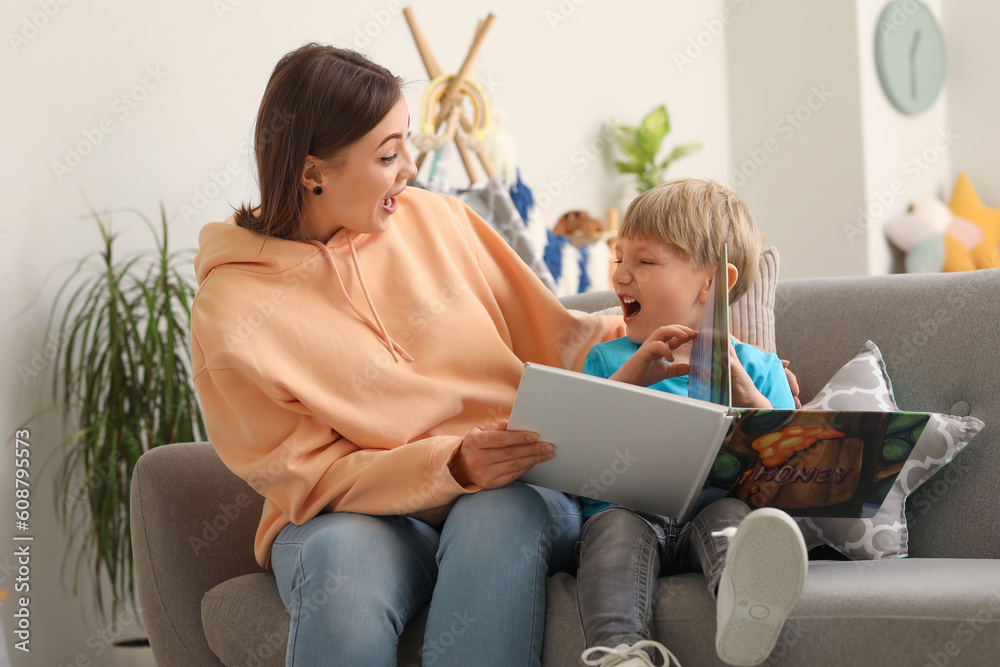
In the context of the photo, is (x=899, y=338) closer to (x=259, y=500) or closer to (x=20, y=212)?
(x=259, y=500)

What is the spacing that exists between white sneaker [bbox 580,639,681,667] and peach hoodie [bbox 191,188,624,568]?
273 mm

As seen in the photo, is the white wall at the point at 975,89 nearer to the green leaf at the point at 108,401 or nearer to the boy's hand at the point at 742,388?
the boy's hand at the point at 742,388

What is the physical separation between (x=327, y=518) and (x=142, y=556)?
347 mm

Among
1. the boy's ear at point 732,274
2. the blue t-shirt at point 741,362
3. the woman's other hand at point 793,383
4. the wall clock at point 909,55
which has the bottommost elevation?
the woman's other hand at point 793,383

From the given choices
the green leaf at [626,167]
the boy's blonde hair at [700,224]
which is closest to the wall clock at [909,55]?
the green leaf at [626,167]

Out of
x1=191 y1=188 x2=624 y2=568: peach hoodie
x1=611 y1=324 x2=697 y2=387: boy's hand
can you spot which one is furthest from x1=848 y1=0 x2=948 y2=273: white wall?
x1=611 y1=324 x2=697 y2=387: boy's hand

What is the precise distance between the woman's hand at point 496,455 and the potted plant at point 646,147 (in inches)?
96.7

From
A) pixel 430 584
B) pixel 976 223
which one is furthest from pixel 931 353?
pixel 976 223

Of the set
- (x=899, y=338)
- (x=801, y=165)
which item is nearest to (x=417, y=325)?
(x=899, y=338)

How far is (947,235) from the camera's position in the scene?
140 inches

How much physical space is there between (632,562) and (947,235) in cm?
315

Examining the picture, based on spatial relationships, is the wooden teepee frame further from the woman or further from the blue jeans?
the blue jeans

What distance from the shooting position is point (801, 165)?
3.75m

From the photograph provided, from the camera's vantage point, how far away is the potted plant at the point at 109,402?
6.12 feet
